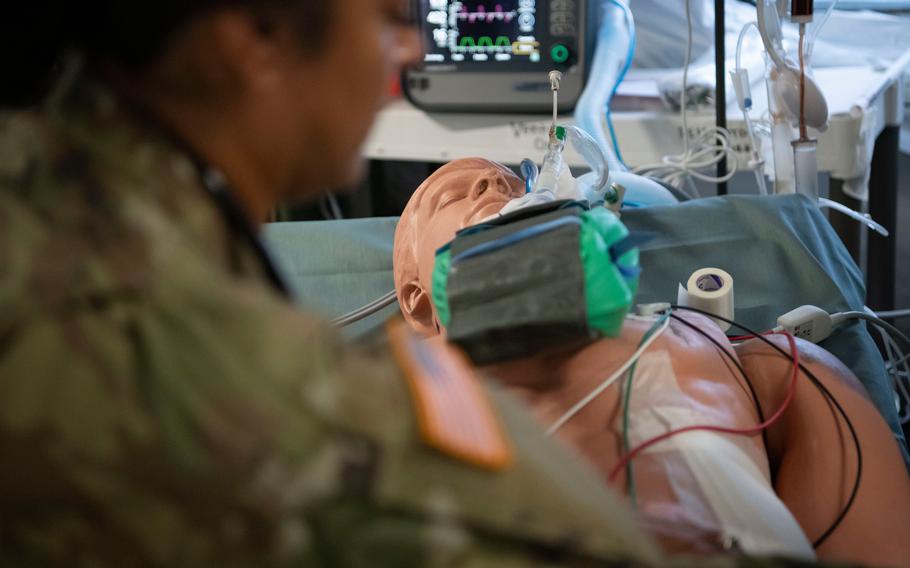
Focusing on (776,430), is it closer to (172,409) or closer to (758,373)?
(758,373)

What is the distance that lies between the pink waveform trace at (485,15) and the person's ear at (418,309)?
110cm

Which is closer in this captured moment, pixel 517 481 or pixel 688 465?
pixel 517 481

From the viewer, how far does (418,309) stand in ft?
5.16

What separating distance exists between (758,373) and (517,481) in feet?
2.89

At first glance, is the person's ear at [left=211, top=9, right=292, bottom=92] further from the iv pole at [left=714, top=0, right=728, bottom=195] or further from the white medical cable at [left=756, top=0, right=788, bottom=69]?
the iv pole at [left=714, top=0, right=728, bottom=195]

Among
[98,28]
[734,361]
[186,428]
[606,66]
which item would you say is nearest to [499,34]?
[606,66]

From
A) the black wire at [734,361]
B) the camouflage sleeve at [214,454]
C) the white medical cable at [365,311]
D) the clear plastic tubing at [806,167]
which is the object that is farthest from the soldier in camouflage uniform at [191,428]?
the clear plastic tubing at [806,167]

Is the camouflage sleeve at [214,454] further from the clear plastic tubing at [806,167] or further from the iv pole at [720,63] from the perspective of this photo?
the iv pole at [720,63]

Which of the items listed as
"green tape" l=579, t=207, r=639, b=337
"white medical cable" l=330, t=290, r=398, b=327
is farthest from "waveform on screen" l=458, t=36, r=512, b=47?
"green tape" l=579, t=207, r=639, b=337

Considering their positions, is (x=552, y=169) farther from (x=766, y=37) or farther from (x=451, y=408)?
(x=451, y=408)

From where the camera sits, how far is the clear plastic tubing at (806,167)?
1.83 metres

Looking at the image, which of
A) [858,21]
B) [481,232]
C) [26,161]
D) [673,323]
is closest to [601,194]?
[673,323]

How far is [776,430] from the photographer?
51.2 inches

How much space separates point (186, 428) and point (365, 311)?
1.33 meters
